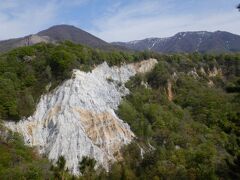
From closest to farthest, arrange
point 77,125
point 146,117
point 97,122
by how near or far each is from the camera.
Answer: point 77,125, point 97,122, point 146,117

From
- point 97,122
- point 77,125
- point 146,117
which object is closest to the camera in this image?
point 77,125

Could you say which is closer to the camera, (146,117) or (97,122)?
(97,122)

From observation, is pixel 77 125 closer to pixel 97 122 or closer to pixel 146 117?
pixel 97 122

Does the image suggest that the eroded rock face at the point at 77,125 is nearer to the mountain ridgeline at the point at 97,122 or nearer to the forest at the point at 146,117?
the mountain ridgeline at the point at 97,122

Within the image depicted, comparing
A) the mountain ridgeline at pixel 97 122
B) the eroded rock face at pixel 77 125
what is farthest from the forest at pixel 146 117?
the eroded rock face at pixel 77 125

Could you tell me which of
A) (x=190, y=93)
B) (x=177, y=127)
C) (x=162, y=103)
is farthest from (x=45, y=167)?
(x=190, y=93)

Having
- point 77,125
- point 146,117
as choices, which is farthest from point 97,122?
point 146,117

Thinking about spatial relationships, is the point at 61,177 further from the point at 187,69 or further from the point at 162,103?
the point at 187,69
